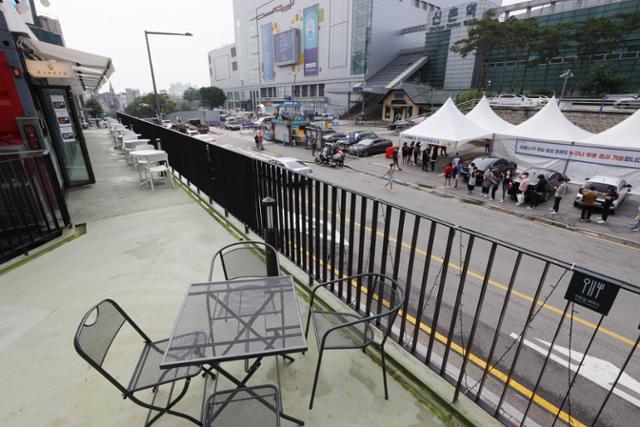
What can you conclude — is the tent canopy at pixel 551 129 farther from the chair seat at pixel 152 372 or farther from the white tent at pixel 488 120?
the chair seat at pixel 152 372

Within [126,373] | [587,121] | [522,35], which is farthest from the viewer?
[522,35]

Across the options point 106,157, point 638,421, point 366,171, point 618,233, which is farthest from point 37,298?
point 366,171

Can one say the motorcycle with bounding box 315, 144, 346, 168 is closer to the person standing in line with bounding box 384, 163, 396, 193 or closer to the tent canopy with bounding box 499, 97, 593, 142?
the person standing in line with bounding box 384, 163, 396, 193

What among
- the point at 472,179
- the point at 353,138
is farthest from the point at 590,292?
the point at 353,138

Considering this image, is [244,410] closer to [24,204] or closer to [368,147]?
[24,204]

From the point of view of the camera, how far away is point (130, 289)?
12.1 ft

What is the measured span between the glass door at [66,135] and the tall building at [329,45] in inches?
2026

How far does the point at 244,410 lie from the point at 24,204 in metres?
4.89

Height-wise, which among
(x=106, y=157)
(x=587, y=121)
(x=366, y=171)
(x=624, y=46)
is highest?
(x=624, y=46)

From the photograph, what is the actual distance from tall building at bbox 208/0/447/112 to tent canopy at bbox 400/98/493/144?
1503 inches

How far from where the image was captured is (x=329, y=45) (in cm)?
6700

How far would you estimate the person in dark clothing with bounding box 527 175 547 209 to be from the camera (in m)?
12.3

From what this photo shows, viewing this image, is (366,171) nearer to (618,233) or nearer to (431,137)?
(431,137)

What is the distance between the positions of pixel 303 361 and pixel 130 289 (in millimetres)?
2442
